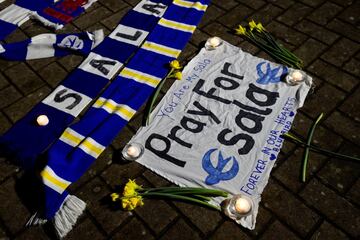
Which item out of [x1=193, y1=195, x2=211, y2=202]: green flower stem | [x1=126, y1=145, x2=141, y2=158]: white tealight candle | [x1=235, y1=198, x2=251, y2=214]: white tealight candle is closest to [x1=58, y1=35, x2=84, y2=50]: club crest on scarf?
[x1=126, y1=145, x2=141, y2=158]: white tealight candle

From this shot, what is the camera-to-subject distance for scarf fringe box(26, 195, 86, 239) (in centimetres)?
321

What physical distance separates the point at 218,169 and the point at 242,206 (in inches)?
19.5

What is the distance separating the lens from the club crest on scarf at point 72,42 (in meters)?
4.78

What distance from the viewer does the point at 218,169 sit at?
3465mm

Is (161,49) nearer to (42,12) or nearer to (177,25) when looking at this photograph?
(177,25)

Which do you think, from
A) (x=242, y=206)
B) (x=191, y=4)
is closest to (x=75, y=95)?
(x=191, y=4)

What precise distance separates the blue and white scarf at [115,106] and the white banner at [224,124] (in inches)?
13.5

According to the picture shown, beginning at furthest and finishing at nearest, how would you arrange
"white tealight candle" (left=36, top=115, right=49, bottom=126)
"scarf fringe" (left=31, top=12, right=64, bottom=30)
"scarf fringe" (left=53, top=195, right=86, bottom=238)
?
1. "scarf fringe" (left=31, top=12, right=64, bottom=30)
2. "white tealight candle" (left=36, top=115, right=49, bottom=126)
3. "scarf fringe" (left=53, top=195, right=86, bottom=238)

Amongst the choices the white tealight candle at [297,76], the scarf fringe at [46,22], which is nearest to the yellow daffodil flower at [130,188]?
the white tealight candle at [297,76]

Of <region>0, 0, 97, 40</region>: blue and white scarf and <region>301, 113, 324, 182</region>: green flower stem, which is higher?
<region>0, 0, 97, 40</region>: blue and white scarf

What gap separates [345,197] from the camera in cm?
325

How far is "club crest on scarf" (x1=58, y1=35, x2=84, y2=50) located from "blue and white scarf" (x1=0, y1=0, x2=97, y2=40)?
44 centimetres

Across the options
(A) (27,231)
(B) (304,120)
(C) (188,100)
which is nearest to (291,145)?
(B) (304,120)

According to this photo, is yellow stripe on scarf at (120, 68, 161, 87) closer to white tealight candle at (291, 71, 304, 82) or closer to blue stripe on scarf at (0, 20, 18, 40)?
white tealight candle at (291, 71, 304, 82)
